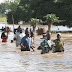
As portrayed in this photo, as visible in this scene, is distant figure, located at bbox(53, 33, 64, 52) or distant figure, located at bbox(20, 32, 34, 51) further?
distant figure, located at bbox(53, 33, 64, 52)

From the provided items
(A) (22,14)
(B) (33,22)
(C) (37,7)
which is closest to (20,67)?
(B) (33,22)

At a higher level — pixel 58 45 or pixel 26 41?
pixel 26 41

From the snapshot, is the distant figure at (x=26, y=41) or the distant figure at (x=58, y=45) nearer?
the distant figure at (x=26, y=41)

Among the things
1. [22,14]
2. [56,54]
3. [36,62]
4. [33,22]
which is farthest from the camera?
[22,14]

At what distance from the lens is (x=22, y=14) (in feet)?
213

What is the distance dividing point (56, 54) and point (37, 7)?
127 ft

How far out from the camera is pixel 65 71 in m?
12.0

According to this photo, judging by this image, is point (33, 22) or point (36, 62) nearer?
point (36, 62)

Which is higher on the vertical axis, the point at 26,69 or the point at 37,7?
the point at 37,7

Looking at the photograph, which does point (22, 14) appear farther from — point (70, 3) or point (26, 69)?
point (26, 69)

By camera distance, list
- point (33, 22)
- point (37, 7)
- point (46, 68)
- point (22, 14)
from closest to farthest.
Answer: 1. point (46, 68)
2. point (33, 22)
3. point (37, 7)
4. point (22, 14)

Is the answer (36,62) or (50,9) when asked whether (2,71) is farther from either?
(50,9)

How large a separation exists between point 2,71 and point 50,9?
134 feet

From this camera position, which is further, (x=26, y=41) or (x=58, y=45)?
(x=58, y=45)
